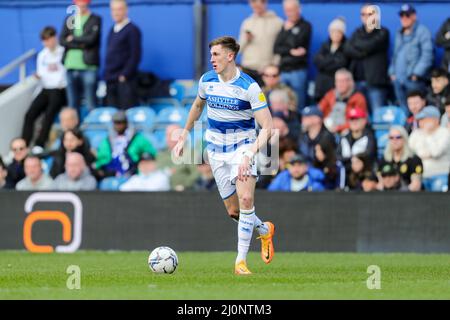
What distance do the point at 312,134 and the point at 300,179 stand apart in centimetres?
99

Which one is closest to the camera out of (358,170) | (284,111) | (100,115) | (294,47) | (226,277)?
(226,277)

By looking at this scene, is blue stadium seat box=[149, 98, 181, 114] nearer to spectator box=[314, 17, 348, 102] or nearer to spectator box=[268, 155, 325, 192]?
spectator box=[314, 17, 348, 102]

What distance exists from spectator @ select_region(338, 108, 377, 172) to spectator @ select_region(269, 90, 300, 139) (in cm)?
88

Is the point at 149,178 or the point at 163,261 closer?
the point at 163,261

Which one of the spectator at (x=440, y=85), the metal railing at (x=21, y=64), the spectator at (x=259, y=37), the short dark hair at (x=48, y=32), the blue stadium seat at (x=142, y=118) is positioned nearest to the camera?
the spectator at (x=440, y=85)

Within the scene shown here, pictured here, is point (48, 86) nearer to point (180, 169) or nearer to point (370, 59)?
point (180, 169)

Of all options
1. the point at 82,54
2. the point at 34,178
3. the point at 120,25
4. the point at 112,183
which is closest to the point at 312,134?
the point at 112,183

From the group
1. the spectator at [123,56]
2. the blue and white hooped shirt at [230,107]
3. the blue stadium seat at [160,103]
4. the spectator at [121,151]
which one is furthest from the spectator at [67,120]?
the blue and white hooped shirt at [230,107]

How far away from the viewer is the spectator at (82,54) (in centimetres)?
2202

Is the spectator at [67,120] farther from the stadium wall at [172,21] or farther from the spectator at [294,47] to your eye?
the spectator at [294,47]

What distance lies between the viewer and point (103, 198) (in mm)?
18734

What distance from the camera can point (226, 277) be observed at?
40.9ft

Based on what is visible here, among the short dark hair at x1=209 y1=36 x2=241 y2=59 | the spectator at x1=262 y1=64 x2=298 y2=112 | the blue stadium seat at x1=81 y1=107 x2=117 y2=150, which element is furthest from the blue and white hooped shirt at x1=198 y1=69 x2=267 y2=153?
the blue stadium seat at x1=81 y1=107 x2=117 y2=150

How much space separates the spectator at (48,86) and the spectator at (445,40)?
7.10 meters
